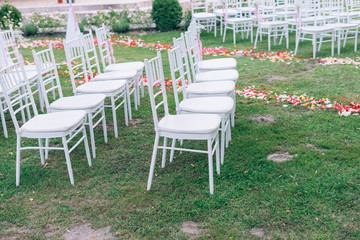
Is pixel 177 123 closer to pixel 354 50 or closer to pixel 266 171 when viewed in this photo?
pixel 266 171

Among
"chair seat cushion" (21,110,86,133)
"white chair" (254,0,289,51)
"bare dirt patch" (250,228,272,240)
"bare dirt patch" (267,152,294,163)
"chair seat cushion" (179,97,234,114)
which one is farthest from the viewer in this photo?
"white chair" (254,0,289,51)

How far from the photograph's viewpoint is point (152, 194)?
3.15 m

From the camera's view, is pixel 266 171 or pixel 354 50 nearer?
pixel 266 171

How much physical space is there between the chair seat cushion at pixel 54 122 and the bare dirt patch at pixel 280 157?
1796mm

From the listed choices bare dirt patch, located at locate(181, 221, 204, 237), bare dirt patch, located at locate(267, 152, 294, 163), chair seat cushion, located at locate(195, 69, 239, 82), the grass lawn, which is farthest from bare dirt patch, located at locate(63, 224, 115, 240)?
chair seat cushion, located at locate(195, 69, 239, 82)

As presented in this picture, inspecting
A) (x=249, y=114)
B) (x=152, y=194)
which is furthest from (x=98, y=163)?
(x=249, y=114)

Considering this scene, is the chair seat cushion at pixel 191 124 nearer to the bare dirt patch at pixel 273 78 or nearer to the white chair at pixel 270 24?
the bare dirt patch at pixel 273 78

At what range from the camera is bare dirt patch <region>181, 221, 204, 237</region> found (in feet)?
8.63

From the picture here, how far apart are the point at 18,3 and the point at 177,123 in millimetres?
15443

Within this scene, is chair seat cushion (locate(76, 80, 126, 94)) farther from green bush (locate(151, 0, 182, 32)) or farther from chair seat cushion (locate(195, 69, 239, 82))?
green bush (locate(151, 0, 182, 32))

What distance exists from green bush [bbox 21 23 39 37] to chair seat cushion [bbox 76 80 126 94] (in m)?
8.29

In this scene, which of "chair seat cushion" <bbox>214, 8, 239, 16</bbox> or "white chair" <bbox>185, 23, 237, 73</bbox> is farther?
"chair seat cushion" <bbox>214, 8, 239, 16</bbox>

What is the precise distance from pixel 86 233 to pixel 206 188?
101cm

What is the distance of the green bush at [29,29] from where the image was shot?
11688 mm
